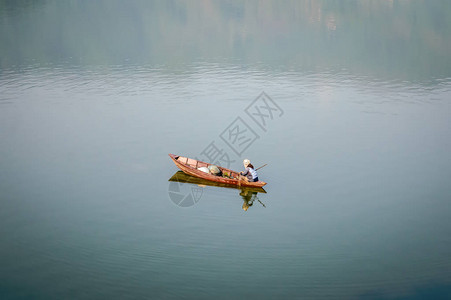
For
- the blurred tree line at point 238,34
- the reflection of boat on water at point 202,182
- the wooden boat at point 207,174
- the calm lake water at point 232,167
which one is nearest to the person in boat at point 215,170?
the wooden boat at point 207,174

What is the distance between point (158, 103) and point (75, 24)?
156 ft

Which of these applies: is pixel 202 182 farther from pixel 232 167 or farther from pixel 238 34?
pixel 238 34

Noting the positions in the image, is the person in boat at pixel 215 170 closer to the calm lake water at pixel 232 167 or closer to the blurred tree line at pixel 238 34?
the calm lake water at pixel 232 167

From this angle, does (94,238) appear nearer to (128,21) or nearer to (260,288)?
(260,288)

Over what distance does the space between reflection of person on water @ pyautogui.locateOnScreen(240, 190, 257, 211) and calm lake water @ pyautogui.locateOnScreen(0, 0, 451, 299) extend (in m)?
0.13

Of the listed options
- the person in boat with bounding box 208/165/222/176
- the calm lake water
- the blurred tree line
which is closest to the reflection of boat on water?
the calm lake water

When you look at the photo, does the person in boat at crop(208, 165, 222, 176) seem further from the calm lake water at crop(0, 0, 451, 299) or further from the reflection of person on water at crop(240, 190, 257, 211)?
the reflection of person on water at crop(240, 190, 257, 211)

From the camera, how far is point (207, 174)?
25.1m

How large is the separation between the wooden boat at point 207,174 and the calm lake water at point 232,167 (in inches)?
21.6

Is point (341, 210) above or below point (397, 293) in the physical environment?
above

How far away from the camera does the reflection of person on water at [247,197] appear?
2384cm

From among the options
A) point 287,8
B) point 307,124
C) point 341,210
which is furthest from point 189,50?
point 341,210

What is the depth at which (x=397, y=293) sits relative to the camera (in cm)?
1748

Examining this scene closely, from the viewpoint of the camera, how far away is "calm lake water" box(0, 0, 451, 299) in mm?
18781
